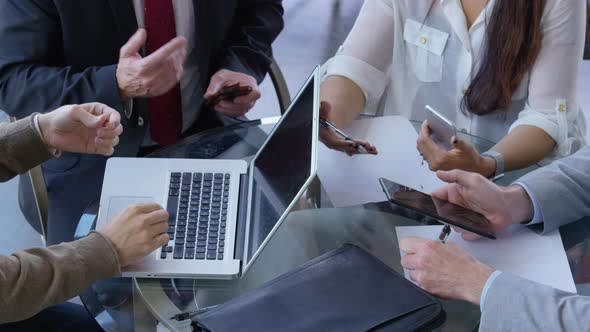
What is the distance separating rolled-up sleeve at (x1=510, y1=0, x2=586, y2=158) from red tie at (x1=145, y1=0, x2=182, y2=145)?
2.94 ft

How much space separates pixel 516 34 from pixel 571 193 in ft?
1.56

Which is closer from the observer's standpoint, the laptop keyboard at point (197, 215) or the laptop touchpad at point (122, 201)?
the laptop keyboard at point (197, 215)

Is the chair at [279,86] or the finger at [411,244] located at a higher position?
the finger at [411,244]

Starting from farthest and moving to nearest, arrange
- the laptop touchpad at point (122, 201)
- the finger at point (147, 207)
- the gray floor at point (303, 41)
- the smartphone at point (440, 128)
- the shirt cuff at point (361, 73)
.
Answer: the gray floor at point (303, 41), the shirt cuff at point (361, 73), the smartphone at point (440, 128), the laptop touchpad at point (122, 201), the finger at point (147, 207)

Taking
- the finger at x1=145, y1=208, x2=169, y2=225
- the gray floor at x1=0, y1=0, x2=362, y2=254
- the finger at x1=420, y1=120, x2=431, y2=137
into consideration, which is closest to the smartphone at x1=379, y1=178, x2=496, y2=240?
the finger at x1=420, y1=120, x2=431, y2=137

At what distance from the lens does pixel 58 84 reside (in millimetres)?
1668

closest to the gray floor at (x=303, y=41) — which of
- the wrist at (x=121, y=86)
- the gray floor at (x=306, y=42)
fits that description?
the gray floor at (x=306, y=42)

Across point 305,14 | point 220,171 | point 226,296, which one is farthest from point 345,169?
point 305,14

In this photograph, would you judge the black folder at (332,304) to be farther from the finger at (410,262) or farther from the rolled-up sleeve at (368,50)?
the rolled-up sleeve at (368,50)

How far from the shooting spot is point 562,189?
55.6 inches

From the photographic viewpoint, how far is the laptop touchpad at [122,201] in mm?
1404

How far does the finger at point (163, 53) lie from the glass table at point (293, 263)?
28cm

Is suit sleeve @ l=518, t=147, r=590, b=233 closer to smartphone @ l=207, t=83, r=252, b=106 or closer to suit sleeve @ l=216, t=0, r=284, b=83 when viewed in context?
smartphone @ l=207, t=83, r=252, b=106

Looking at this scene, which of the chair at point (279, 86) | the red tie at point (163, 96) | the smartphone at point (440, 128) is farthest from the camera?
the chair at point (279, 86)
